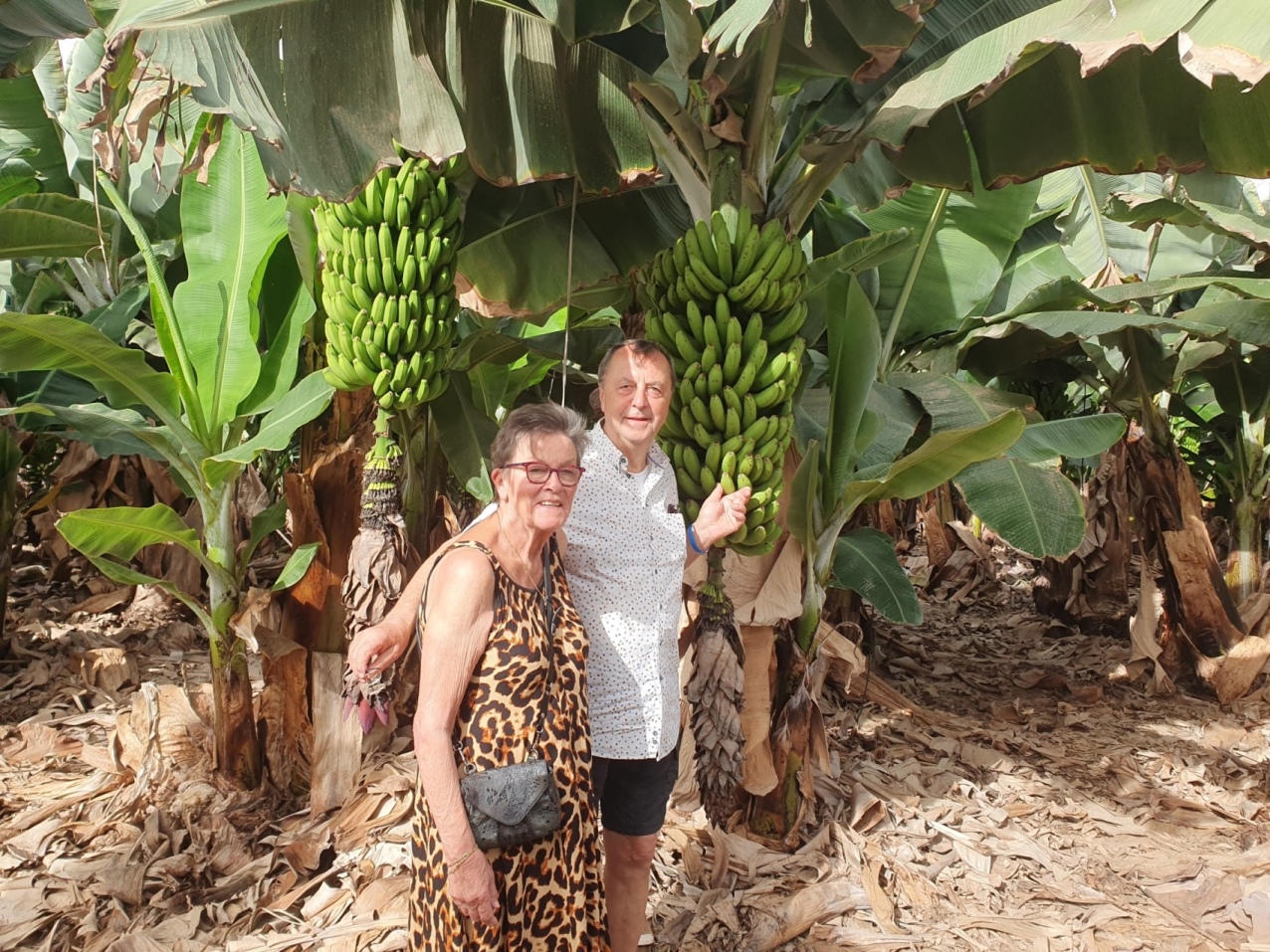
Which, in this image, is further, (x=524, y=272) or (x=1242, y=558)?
(x=1242, y=558)

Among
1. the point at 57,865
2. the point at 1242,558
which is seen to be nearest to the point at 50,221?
the point at 57,865

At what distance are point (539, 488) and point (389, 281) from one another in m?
1.16

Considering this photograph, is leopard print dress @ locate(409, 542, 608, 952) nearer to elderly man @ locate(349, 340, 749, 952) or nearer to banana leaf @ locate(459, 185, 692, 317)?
elderly man @ locate(349, 340, 749, 952)

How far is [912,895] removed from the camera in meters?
2.93

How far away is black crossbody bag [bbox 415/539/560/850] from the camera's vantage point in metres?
1.52

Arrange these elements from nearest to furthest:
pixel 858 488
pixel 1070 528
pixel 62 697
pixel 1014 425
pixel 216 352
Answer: pixel 1014 425, pixel 858 488, pixel 216 352, pixel 1070 528, pixel 62 697

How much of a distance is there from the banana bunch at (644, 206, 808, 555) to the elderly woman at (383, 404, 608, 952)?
0.67 metres

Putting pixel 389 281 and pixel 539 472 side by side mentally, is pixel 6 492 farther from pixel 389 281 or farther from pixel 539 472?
pixel 539 472

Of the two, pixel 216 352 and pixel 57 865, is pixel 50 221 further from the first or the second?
pixel 57 865

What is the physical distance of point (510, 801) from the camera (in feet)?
5.00

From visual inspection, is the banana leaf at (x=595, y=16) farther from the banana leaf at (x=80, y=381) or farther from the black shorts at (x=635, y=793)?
the banana leaf at (x=80, y=381)

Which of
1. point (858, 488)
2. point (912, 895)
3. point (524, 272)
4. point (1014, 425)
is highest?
point (524, 272)

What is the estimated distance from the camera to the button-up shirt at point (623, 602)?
187cm

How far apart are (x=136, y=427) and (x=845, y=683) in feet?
10.2
